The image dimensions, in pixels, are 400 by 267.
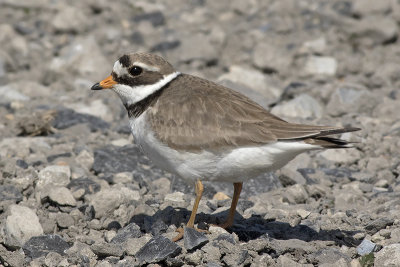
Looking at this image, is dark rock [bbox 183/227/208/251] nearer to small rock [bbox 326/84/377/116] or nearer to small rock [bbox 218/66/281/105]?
small rock [bbox 326/84/377/116]

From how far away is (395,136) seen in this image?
880 cm

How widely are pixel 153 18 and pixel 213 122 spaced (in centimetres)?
797

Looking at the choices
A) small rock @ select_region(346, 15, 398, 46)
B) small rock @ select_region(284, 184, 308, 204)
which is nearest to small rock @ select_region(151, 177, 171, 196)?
small rock @ select_region(284, 184, 308, 204)

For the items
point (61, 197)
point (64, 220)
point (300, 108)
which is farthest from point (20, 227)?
point (300, 108)

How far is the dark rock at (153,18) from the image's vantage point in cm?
1341

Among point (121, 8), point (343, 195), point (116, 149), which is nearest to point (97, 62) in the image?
point (121, 8)

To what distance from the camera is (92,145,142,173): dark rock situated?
792 centimetres

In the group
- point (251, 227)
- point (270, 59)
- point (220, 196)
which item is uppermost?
point (270, 59)

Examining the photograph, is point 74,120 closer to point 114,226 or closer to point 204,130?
point 114,226

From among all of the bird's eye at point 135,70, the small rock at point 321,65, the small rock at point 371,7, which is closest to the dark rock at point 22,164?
the bird's eye at point 135,70

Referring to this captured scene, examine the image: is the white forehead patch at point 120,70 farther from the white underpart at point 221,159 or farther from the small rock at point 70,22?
the small rock at point 70,22

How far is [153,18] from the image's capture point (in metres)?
13.5

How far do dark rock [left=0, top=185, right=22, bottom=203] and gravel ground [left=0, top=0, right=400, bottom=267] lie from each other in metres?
0.02

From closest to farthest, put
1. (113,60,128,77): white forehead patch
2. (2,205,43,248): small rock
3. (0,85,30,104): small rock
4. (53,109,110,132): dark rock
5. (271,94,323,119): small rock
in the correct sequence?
(2,205,43,248): small rock < (113,60,128,77): white forehead patch < (53,109,110,132): dark rock < (271,94,323,119): small rock < (0,85,30,104): small rock
